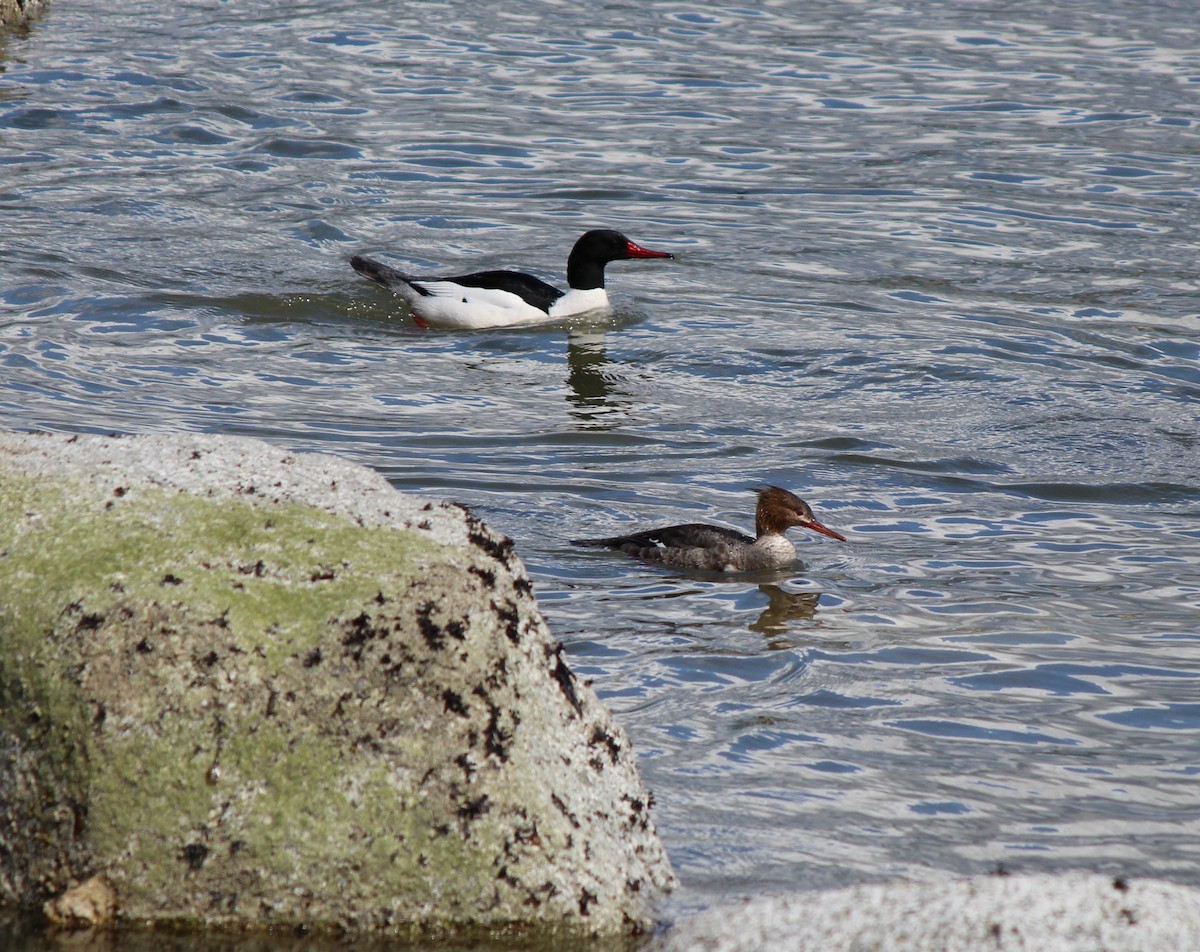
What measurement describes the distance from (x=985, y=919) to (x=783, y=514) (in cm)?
488

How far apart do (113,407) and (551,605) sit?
4.41 metres

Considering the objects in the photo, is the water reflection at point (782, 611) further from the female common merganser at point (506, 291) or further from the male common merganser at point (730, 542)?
the female common merganser at point (506, 291)

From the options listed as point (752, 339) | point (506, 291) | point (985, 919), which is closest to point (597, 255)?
point (506, 291)

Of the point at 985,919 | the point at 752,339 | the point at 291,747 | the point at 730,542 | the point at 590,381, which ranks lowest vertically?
the point at 590,381

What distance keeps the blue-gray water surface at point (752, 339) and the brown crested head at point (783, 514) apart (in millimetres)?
265

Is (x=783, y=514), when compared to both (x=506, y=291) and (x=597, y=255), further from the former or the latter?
(x=597, y=255)

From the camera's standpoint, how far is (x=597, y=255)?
15.1 m

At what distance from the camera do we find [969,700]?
678cm

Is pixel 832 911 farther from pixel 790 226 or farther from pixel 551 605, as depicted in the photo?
pixel 790 226

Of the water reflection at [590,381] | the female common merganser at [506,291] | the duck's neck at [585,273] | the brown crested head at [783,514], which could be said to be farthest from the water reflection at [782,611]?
the duck's neck at [585,273]

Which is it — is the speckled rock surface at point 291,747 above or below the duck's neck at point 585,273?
above

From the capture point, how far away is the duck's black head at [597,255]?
15.1 m

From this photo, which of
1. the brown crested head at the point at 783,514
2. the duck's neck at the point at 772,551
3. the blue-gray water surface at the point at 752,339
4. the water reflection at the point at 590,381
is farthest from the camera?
the water reflection at the point at 590,381

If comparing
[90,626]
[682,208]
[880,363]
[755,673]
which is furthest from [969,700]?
[682,208]
